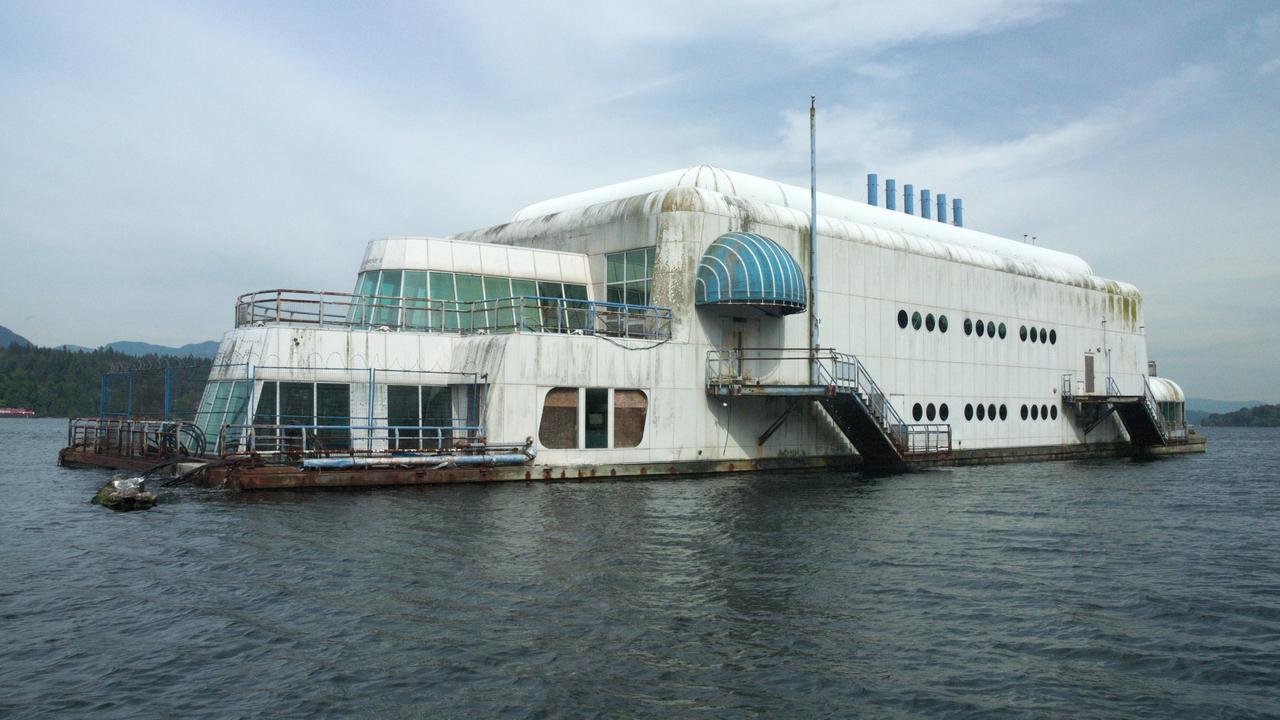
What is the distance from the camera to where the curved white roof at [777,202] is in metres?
41.6

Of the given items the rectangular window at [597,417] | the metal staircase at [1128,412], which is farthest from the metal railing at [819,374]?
the metal staircase at [1128,412]

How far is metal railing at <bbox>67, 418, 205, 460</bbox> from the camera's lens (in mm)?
32625

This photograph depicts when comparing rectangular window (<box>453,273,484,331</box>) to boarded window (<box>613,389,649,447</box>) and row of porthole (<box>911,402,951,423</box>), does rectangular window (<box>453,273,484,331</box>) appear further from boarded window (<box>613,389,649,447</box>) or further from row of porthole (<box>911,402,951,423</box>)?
row of porthole (<box>911,402,951,423</box>)

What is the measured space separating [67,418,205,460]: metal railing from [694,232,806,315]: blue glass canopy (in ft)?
58.6

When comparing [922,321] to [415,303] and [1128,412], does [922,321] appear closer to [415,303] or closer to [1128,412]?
[1128,412]

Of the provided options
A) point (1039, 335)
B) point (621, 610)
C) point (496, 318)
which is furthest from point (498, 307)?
point (1039, 335)

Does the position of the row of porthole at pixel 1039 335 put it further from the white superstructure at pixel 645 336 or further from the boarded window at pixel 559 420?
the boarded window at pixel 559 420

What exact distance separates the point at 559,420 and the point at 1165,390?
49.6 metres

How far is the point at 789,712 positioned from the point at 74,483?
30.1 meters

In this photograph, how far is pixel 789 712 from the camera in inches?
441

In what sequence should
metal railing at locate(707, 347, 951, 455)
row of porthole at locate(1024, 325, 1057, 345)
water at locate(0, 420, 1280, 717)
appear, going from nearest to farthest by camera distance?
water at locate(0, 420, 1280, 717)
metal railing at locate(707, 347, 951, 455)
row of porthole at locate(1024, 325, 1057, 345)

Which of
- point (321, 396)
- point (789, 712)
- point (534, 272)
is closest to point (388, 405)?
point (321, 396)

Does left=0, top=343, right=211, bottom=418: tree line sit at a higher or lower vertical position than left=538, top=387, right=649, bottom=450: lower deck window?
higher

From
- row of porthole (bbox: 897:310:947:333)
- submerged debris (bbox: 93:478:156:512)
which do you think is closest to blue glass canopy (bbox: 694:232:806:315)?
row of porthole (bbox: 897:310:947:333)
